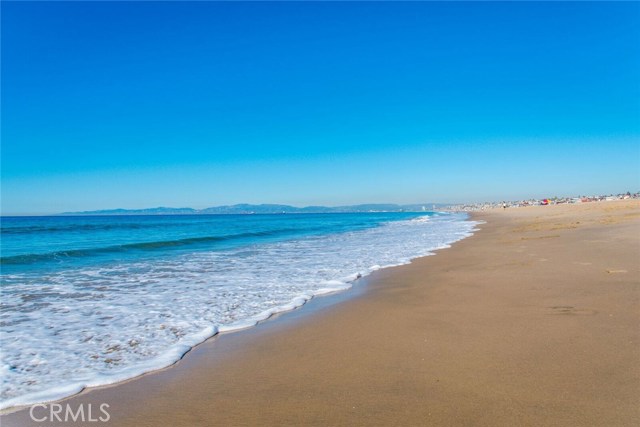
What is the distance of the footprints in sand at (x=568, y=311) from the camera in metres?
5.00

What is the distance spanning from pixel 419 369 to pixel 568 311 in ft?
9.23

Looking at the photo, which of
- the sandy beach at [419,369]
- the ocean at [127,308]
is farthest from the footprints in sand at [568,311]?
the ocean at [127,308]

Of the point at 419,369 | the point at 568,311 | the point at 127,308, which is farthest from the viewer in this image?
the point at 127,308

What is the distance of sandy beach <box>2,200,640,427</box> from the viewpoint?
112 inches

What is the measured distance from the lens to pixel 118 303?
6.98m

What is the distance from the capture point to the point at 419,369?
3.58 meters

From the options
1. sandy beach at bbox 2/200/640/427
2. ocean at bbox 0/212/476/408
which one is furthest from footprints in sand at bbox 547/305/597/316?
ocean at bbox 0/212/476/408

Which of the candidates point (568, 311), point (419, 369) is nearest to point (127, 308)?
point (419, 369)

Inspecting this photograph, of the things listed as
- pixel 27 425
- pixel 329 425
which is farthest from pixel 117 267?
pixel 329 425

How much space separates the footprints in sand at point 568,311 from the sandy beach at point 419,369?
12 mm

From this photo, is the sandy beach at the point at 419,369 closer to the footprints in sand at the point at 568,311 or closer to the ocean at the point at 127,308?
the footprints in sand at the point at 568,311

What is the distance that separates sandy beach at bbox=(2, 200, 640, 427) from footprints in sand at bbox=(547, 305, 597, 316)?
0.01m

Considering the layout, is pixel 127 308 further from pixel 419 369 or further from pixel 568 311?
pixel 568 311

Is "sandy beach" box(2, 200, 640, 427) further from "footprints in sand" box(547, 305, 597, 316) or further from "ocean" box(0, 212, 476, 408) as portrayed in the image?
"ocean" box(0, 212, 476, 408)
